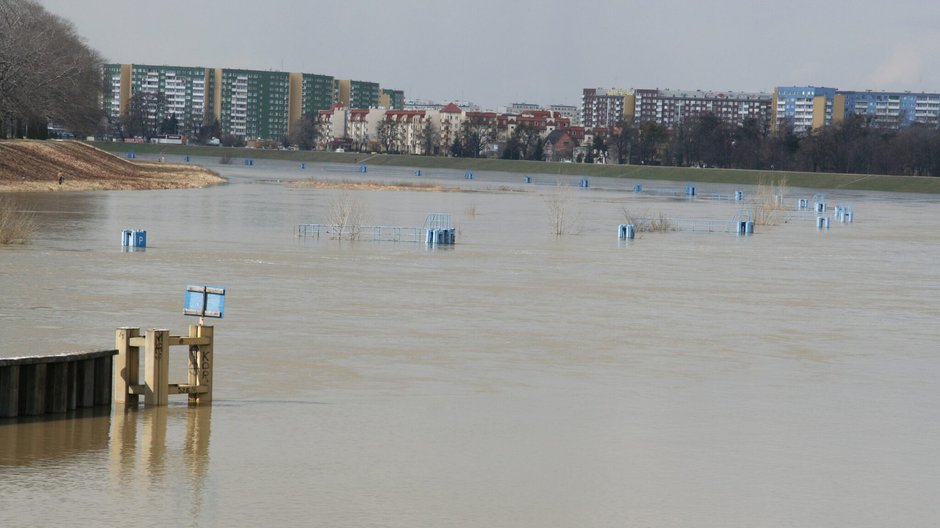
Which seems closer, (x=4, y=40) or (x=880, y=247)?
(x=880, y=247)

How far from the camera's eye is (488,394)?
62.9 ft

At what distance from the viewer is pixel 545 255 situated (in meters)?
43.1

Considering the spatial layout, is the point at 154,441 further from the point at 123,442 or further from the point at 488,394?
the point at 488,394

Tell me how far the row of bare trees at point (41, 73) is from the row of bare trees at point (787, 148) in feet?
250

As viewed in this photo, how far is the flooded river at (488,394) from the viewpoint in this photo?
45.0ft

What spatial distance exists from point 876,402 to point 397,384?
643cm

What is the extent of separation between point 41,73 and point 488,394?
232 ft

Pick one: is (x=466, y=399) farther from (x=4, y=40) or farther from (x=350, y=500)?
(x=4, y=40)

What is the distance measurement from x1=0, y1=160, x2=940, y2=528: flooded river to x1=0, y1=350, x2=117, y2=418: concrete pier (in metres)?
0.37

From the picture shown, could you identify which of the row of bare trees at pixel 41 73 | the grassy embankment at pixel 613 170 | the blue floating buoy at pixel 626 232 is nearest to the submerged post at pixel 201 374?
the blue floating buoy at pixel 626 232

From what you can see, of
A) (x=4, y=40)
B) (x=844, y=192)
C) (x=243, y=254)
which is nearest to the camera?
(x=243, y=254)

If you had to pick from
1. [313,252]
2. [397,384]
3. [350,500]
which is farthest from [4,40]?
[350,500]

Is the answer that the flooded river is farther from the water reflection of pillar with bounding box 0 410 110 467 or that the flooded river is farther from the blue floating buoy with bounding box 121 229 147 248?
the blue floating buoy with bounding box 121 229 147 248

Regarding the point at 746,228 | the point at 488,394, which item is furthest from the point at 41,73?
the point at 488,394
